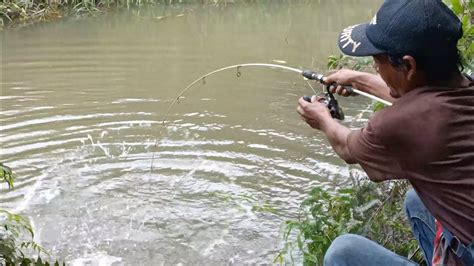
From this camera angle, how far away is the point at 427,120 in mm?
1842

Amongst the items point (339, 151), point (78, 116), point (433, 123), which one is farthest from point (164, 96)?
point (433, 123)

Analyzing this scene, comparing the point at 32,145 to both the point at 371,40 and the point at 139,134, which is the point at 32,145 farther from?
the point at 371,40

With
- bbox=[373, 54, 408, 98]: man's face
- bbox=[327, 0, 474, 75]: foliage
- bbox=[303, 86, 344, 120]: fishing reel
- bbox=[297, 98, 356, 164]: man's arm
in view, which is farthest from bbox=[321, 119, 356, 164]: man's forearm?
bbox=[327, 0, 474, 75]: foliage

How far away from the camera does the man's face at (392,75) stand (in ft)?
6.49

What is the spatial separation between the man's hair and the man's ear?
0.03 feet

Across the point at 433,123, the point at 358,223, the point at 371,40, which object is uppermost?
the point at 371,40

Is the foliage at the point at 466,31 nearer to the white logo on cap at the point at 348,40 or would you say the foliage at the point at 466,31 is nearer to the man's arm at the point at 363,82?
the man's arm at the point at 363,82

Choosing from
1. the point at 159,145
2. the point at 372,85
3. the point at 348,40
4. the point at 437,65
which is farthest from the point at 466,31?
the point at 159,145

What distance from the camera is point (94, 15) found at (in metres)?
11.4

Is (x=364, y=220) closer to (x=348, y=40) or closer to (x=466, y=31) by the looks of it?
(x=466, y=31)

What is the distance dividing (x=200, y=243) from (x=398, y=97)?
7.65ft

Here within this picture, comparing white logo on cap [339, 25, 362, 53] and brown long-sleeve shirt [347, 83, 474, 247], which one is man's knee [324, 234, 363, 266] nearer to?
brown long-sleeve shirt [347, 83, 474, 247]

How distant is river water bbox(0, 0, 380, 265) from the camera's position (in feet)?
13.8

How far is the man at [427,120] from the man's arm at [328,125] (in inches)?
3.4
